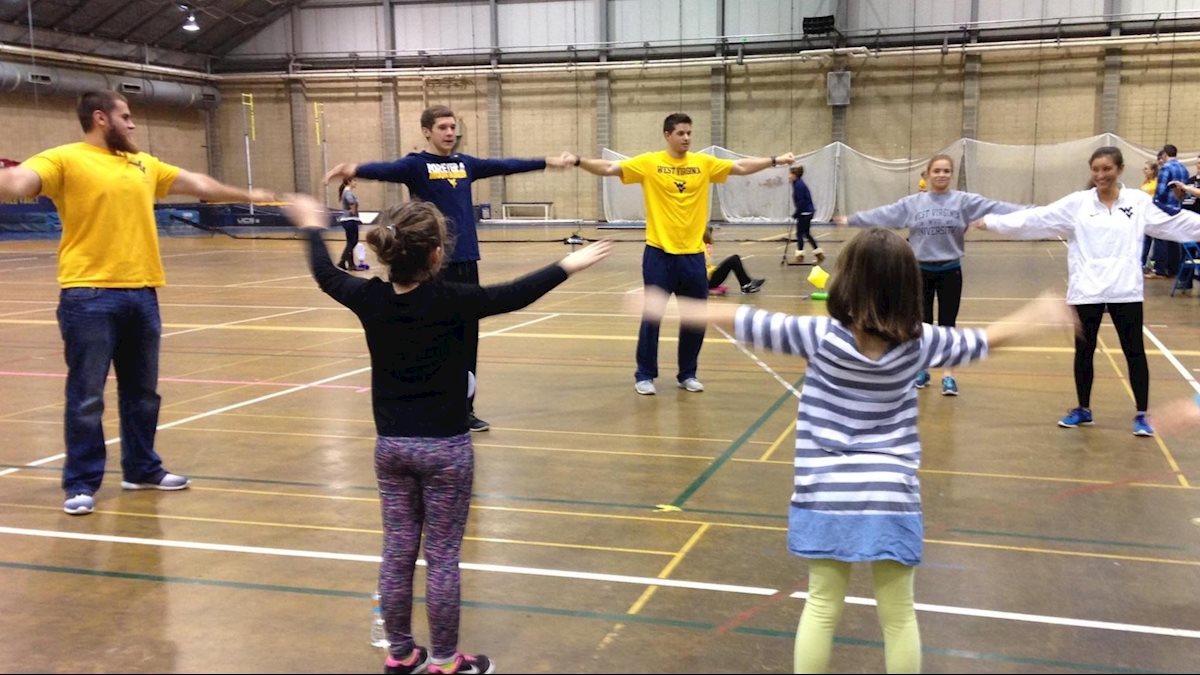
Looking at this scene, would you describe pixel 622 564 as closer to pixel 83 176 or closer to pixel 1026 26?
pixel 83 176

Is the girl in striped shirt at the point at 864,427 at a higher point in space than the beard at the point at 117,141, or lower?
lower

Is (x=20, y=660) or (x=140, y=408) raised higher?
(x=140, y=408)

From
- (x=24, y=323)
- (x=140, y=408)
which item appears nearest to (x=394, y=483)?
(x=140, y=408)

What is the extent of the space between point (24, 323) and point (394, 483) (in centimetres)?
1110

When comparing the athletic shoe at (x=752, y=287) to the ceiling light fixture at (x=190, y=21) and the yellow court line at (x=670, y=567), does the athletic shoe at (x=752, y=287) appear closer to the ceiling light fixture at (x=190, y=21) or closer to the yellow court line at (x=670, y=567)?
the yellow court line at (x=670, y=567)

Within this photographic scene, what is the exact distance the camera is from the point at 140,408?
17.4 feet

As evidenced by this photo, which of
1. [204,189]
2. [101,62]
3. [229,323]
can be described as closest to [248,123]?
[101,62]

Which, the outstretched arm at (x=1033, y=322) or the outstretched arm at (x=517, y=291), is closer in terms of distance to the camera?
the outstretched arm at (x=1033, y=322)

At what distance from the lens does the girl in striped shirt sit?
8.78 feet

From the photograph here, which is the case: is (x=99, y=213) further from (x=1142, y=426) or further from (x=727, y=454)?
(x=1142, y=426)

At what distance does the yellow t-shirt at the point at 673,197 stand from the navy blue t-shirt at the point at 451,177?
150 centimetres

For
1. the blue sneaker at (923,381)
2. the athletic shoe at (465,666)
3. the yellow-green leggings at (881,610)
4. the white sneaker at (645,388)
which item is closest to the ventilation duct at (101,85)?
the white sneaker at (645,388)

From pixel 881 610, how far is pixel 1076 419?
4.51 m

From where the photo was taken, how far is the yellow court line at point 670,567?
374cm
